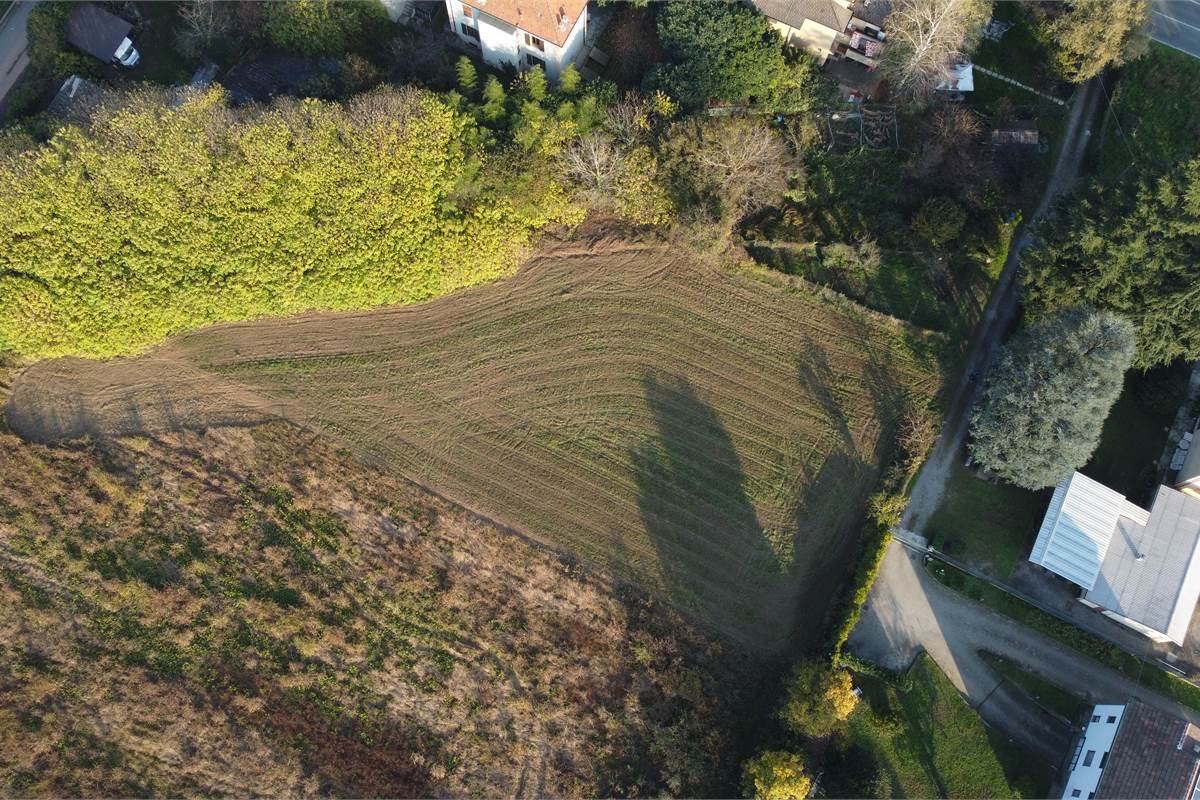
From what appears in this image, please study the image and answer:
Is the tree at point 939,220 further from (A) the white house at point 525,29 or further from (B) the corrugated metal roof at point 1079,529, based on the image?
(A) the white house at point 525,29

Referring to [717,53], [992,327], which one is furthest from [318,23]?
[992,327]

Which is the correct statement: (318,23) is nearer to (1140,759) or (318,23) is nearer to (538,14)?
(538,14)

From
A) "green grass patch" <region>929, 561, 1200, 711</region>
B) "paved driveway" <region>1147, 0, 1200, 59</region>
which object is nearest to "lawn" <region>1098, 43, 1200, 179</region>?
"paved driveway" <region>1147, 0, 1200, 59</region>

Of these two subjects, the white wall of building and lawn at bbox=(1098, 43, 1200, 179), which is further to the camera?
lawn at bbox=(1098, 43, 1200, 179)

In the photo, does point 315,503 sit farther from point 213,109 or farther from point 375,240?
point 213,109

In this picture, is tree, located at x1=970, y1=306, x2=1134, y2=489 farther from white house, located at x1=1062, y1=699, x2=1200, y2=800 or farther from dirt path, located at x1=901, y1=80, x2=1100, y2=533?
white house, located at x1=1062, y1=699, x2=1200, y2=800

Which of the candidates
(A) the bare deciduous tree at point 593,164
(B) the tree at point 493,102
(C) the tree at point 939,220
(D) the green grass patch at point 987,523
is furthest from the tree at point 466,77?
(D) the green grass patch at point 987,523

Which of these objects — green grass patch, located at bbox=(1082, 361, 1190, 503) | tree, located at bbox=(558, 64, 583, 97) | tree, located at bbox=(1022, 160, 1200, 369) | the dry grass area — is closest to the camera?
tree, located at bbox=(1022, 160, 1200, 369)

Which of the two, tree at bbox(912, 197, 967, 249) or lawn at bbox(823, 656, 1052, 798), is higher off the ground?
tree at bbox(912, 197, 967, 249)
